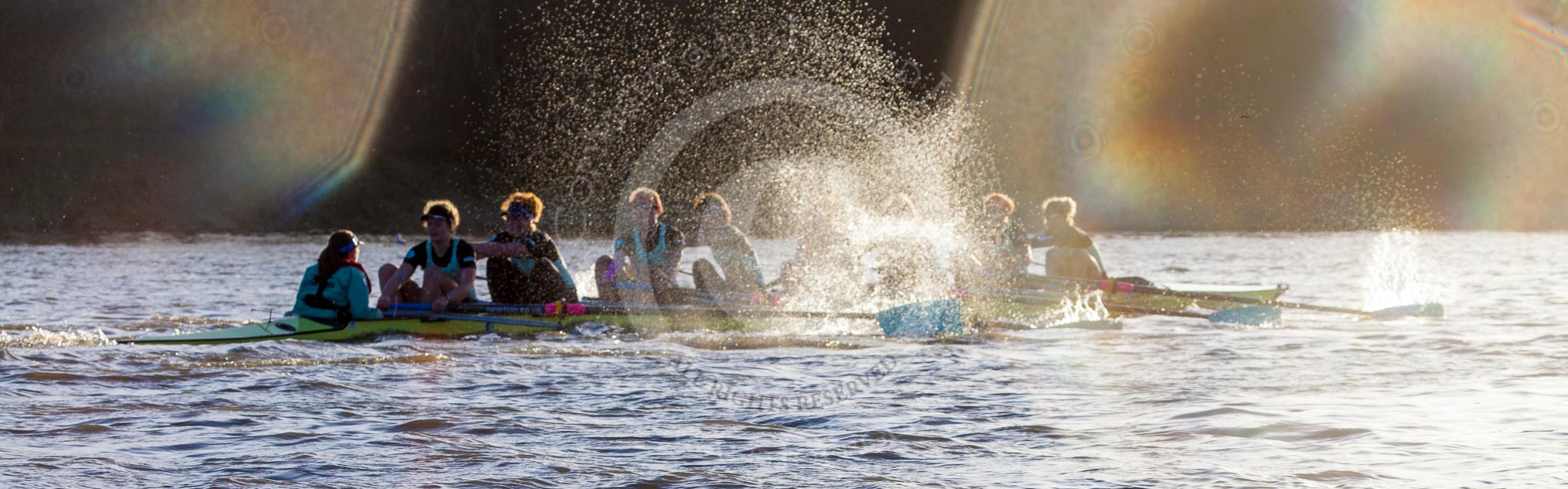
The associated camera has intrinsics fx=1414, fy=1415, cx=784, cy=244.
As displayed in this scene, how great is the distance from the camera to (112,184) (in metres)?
64.9

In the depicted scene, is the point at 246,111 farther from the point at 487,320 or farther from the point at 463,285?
the point at 487,320

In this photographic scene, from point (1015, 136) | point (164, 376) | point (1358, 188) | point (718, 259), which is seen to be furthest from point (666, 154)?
point (164, 376)

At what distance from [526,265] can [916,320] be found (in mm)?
4037

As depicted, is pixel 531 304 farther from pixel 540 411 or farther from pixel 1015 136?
pixel 1015 136

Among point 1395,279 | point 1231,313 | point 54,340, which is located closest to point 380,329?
point 54,340

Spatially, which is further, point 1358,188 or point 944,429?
point 1358,188

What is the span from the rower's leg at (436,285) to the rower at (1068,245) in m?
7.62

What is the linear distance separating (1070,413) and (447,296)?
266 inches

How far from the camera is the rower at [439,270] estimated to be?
1334 centimetres

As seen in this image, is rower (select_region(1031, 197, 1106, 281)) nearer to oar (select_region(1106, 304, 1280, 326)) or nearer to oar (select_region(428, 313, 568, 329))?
oar (select_region(1106, 304, 1280, 326))

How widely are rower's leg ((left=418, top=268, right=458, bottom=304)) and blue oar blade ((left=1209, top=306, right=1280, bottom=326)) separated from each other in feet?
27.9

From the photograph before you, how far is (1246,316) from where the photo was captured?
16.2 meters

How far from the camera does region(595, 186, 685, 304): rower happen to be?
48.8ft

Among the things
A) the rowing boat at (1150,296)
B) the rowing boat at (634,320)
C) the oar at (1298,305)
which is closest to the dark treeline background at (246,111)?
the rowing boat at (1150,296)
